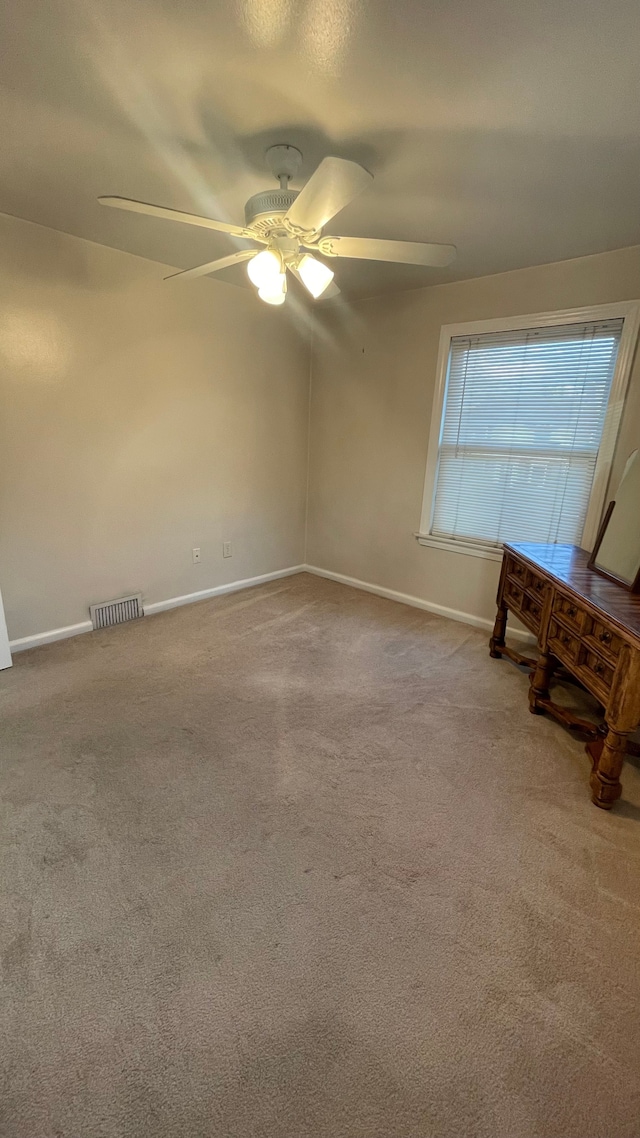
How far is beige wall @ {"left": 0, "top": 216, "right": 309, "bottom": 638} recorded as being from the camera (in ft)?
8.39

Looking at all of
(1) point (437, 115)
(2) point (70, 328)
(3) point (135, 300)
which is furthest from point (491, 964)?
(3) point (135, 300)

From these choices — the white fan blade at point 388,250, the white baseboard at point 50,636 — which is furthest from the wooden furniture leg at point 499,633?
the white baseboard at point 50,636

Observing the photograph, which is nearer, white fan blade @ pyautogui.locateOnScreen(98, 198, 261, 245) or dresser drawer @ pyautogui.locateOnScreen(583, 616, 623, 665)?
white fan blade @ pyautogui.locateOnScreen(98, 198, 261, 245)

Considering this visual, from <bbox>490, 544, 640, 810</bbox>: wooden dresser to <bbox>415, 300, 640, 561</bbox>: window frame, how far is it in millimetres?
408

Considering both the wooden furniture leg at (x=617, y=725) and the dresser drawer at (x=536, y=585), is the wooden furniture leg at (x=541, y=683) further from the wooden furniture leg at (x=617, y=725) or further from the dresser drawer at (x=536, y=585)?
the wooden furniture leg at (x=617, y=725)

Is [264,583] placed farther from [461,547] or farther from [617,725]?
[617,725]

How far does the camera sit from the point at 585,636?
1929 mm

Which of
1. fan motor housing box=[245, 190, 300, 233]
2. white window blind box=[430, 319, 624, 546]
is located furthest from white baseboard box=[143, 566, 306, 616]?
fan motor housing box=[245, 190, 300, 233]

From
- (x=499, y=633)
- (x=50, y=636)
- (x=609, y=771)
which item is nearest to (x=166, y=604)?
(x=50, y=636)

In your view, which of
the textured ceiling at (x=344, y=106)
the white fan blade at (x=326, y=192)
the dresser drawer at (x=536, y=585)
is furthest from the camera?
the dresser drawer at (x=536, y=585)

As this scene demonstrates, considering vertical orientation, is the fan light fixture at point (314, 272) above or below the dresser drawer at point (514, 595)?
above

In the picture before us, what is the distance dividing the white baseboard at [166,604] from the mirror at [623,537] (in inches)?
103

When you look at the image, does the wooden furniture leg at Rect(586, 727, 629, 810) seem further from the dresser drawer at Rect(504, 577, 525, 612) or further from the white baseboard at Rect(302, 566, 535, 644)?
the white baseboard at Rect(302, 566, 535, 644)

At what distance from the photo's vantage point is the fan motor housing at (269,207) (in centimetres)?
165
